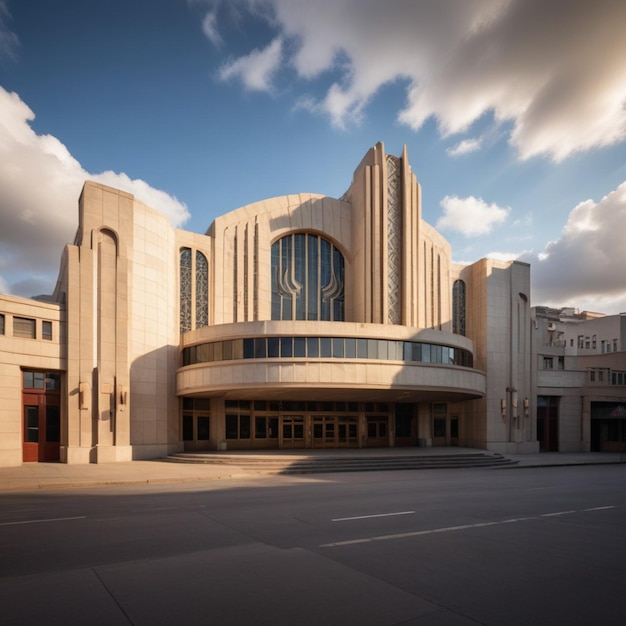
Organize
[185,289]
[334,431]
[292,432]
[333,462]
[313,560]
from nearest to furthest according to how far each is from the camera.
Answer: [313,560], [333,462], [185,289], [292,432], [334,431]

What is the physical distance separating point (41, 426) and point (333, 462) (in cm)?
1638

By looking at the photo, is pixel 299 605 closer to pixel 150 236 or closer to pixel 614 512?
pixel 614 512

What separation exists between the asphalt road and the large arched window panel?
2247 centimetres

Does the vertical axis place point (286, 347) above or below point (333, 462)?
above

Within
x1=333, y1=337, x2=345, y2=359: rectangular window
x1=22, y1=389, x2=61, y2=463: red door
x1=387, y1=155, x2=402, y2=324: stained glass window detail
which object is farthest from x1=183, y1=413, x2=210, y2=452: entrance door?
x1=387, y1=155, x2=402, y2=324: stained glass window detail

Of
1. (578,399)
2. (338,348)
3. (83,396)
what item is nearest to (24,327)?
(83,396)

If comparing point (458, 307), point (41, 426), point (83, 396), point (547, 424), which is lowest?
point (547, 424)

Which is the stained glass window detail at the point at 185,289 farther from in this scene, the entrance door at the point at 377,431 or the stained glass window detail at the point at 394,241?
the entrance door at the point at 377,431

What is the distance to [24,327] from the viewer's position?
91.2 ft

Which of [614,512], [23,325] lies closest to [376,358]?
[614,512]

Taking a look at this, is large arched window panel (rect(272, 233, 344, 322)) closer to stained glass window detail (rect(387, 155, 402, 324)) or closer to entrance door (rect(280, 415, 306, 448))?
stained glass window detail (rect(387, 155, 402, 324))

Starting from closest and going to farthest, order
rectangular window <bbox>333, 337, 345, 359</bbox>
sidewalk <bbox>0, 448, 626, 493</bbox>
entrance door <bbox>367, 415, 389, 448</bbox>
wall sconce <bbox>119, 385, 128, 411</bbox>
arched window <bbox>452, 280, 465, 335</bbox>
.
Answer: sidewalk <bbox>0, 448, 626, 493</bbox>
wall sconce <bbox>119, 385, 128, 411</bbox>
rectangular window <bbox>333, 337, 345, 359</bbox>
entrance door <bbox>367, 415, 389, 448</bbox>
arched window <bbox>452, 280, 465, 335</bbox>

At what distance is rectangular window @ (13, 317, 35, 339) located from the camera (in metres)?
27.5

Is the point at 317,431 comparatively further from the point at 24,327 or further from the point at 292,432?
the point at 24,327
